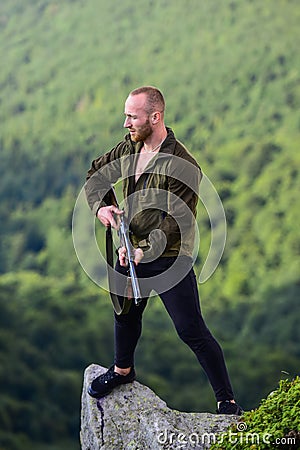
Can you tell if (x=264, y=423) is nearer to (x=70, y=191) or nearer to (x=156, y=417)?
(x=156, y=417)

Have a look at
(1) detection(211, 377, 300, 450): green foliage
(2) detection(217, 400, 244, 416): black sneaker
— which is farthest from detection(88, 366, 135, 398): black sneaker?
(1) detection(211, 377, 300, 450): green foliage

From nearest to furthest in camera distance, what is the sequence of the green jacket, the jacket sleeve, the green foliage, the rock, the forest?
the green foliage, the rock, the green jacket, the jacket sleeve, the forest

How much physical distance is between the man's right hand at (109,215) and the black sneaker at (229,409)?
3.44 feet

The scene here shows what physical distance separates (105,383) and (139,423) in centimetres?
36

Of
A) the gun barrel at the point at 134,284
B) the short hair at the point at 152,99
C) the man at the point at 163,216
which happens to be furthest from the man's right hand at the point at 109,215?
the short hair at the point at 152,99

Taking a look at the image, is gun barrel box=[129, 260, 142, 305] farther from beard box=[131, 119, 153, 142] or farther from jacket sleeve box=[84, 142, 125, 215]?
beard box=[131, 119, 153, 142]

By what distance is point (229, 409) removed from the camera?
4.24 metres

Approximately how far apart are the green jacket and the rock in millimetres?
799

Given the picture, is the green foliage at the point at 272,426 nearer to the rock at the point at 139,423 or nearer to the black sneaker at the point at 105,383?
the rock at the point at 139,423

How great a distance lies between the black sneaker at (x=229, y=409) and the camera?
4.22m

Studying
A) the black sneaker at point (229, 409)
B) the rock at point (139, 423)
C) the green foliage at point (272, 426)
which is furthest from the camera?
the black sneaker at point (229, 409)

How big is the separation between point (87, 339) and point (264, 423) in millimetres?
14686

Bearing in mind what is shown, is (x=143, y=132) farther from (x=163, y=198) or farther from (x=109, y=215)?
(x=109, y=215)

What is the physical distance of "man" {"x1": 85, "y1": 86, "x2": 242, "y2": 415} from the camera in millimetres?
4117
